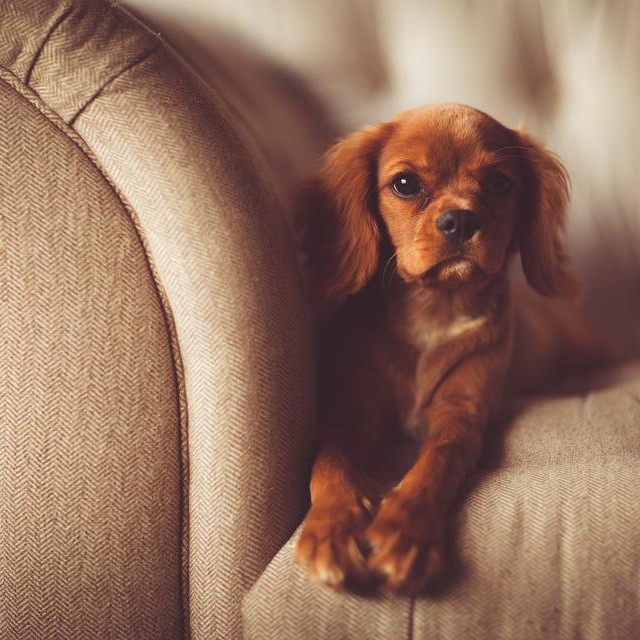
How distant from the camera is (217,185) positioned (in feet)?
2.59

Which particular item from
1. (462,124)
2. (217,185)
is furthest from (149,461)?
(462,124)

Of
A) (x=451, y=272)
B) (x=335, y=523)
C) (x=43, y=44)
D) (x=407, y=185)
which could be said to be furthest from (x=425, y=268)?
(x=43, y=44)

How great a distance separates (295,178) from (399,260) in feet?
1.25

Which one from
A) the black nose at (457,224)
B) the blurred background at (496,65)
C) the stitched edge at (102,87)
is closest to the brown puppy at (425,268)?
the black nose at (457,224)

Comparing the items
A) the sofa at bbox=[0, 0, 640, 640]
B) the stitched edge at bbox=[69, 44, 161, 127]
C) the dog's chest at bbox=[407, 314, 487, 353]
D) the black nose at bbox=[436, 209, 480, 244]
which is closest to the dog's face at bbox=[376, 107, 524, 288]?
the black nose at bbox=[436, 209, 480, 244]

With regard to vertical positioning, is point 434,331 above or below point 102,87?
below

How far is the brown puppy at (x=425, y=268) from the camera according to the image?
0.99 m

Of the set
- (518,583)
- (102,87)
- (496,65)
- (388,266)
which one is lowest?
(518,583)

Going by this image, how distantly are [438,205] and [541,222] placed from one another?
0.84ft

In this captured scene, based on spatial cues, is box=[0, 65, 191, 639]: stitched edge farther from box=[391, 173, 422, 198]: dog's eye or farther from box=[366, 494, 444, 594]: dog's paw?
box=[391, 173, 422, 198]: dog's eye

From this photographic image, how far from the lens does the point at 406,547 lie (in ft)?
2.35

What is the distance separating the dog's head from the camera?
993 millimetres

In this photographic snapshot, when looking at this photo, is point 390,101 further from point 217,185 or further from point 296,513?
point 296,513

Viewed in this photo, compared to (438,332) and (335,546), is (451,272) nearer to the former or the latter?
(438,332)
